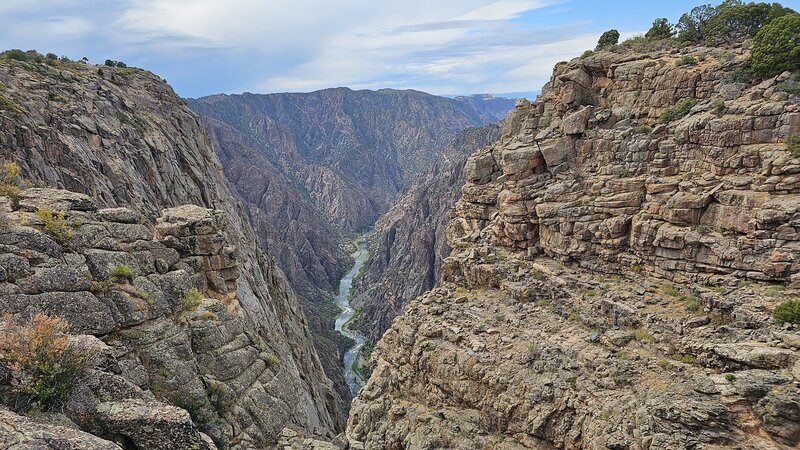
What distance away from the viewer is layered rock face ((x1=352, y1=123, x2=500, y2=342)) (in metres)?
134

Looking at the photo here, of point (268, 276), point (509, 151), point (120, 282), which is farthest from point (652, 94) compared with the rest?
point (268, 276)

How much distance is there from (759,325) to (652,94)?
1509cm

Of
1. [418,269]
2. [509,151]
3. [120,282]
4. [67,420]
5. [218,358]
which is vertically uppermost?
[509,151]

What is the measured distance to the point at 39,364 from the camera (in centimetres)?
1233

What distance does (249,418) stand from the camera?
18969mm

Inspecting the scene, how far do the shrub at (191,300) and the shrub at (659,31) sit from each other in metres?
34.4

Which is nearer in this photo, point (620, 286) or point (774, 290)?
point (774, 290)

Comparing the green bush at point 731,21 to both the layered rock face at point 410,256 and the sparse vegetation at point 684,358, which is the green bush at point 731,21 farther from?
the layered rock face at point 410,256

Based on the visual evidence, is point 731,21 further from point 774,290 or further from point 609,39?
point 774,290

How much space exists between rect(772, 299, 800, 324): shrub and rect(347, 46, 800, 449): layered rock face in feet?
1.22

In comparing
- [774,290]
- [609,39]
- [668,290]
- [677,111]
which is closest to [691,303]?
[668,290]

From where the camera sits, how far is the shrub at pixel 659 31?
34625mm

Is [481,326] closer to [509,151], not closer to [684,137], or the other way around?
[509,151]

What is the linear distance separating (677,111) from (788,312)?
42.2 feet
